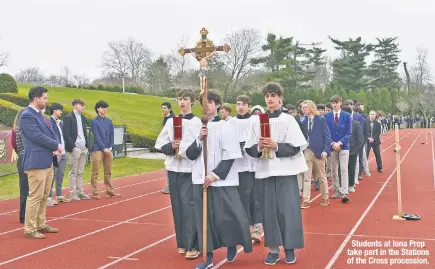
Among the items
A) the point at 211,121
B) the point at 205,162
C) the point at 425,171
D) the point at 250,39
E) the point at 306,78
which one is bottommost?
the point at 425,171

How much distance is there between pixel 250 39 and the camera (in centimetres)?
5800

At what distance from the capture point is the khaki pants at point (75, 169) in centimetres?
1137

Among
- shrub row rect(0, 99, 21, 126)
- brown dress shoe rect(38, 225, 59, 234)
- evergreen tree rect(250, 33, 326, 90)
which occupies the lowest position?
brown dress shoe rect(38, 225, 59, 234)

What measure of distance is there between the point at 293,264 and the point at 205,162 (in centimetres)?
154

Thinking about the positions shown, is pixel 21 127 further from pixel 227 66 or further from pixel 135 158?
pixel 227 66

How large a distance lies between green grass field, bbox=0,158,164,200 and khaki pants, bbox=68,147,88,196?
5.30 ft

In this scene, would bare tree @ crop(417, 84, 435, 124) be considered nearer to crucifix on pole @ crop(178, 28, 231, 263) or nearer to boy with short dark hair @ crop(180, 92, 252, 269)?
crucifix on pole @ crop(178, 28, 231, 263)

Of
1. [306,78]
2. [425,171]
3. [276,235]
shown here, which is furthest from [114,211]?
[306,78]

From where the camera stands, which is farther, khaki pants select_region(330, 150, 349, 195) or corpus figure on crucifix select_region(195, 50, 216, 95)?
khaki pants select_region(330, 150, 349, 195)

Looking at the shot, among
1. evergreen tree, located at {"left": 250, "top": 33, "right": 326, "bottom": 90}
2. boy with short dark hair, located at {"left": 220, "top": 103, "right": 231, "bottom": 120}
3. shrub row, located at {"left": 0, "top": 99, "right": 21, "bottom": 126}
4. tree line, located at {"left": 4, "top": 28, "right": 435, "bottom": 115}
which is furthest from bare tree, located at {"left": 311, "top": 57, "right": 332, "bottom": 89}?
boy with short dark hair, located at {"left": 220, "top": 103, "right": 231, "bottom": 120}

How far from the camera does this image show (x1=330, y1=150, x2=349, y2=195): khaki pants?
1063 cm

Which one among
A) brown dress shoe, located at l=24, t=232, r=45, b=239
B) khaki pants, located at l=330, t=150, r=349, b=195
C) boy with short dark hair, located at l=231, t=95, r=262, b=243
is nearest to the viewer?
boy with short dark hair, located at l=231, t=95, r=262, b=243

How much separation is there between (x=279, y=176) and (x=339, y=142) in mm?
4958

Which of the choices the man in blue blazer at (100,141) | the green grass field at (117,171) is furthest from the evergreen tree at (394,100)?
the man in blue blazer at (100,141)
